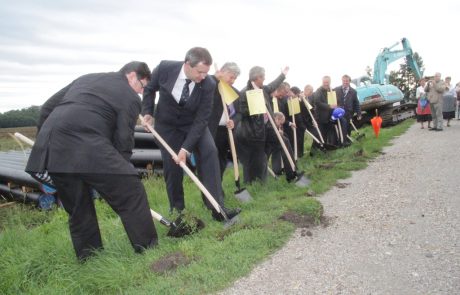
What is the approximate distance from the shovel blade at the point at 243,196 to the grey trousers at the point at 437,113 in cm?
912

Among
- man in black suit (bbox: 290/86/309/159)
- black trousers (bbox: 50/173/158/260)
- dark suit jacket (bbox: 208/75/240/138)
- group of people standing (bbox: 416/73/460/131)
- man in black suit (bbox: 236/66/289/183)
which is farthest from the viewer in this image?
group of people standing (bbox: 416/73/460/131)

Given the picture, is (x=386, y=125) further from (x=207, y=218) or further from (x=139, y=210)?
(x=139, y=210)

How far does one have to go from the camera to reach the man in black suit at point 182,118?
445 cm

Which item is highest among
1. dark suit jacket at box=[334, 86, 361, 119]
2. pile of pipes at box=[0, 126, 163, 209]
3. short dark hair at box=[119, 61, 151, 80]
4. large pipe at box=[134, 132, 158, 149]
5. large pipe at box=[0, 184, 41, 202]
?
→ short dark hair at box=[119, 61, 151, 80]

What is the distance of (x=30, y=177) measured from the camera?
7.52 metres

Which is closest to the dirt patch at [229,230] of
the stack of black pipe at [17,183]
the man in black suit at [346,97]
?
the stack of black pipe at [17,183]

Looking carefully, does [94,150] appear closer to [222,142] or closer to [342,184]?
[222,142]

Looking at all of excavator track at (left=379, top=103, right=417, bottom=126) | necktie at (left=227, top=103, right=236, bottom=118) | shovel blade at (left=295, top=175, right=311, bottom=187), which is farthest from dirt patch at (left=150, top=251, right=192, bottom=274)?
excavator track at (left=379, top=103, right=417, bottom=126)

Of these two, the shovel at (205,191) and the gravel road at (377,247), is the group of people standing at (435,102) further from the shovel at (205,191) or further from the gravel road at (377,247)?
the shovel at (205,191)

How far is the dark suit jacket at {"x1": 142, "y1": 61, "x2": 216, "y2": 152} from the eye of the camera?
4.47 metres

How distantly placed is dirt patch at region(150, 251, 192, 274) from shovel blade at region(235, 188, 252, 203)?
182 centimetres

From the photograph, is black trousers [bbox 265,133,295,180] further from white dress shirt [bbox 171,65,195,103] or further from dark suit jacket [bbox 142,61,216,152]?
white dress shirt [bbox 171,65,195,103]

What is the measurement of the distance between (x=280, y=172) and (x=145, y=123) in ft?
11.3

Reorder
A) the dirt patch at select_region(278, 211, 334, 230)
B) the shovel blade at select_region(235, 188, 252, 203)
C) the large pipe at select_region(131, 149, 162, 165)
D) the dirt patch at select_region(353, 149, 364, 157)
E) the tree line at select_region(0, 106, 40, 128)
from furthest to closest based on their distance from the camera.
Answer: the tree line at select_region(0, 106, 40, 128)
the large pipe at select_region(131, 149, 162, 165)
the dirt patch at select_region(353, 149, 364, 157)
the shovel blade at select_region(235, 188, 252, 203)
the dirt patch at select_region(278, 211, 334, 230)
